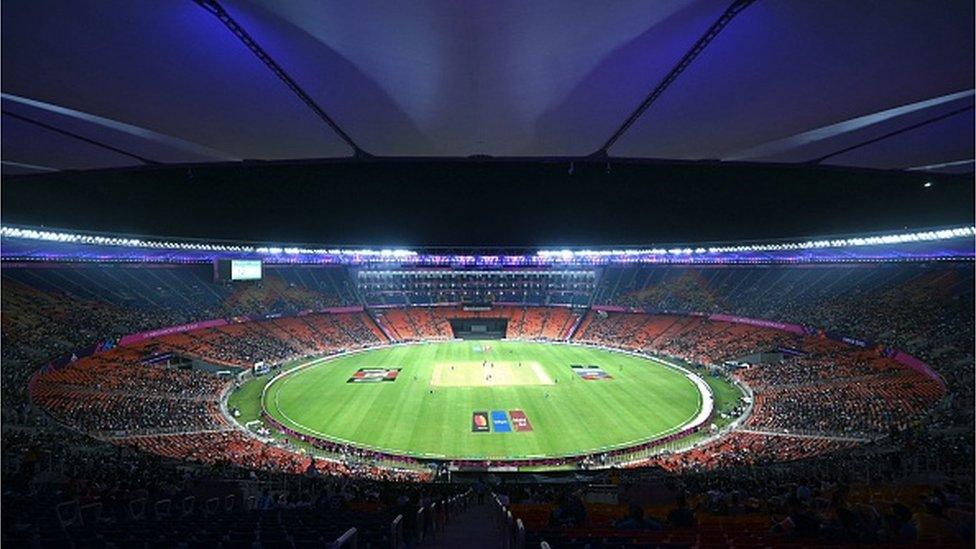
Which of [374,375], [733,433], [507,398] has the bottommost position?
[733,433]

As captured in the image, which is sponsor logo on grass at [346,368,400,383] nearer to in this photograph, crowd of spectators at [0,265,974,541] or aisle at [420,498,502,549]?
crowd of spectators at [0,265,974,541]

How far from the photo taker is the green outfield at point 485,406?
28922mm

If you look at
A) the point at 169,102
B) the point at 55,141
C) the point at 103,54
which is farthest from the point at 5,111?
the point at 103,54

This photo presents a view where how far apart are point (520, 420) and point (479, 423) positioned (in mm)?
2851

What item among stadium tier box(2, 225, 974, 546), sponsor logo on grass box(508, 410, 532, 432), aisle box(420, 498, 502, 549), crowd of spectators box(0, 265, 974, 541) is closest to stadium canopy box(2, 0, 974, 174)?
crowd of spectators box(0, 265, 974, 541)

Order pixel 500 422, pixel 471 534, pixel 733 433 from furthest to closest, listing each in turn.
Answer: pixel 500 422 < pixel 733 433 < pixel 471 534

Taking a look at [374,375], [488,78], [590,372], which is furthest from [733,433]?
[488,78]

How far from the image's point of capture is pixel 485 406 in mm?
36188

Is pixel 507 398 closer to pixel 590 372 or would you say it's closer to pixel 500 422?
pixel 500 422

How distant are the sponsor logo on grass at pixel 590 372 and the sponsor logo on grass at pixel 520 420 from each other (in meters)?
11.8

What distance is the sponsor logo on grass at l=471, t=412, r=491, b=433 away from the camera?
30.9 metres

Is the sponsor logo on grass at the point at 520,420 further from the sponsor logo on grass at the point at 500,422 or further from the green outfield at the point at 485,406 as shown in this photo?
the sponsor logo on grass at the point at 500,422

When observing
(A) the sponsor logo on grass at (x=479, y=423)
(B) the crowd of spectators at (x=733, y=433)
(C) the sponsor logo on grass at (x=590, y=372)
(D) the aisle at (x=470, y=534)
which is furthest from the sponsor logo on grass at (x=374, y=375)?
(D) the aisle at (x=470, y=534)

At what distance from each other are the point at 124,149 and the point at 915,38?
33.4ft
